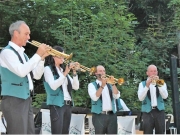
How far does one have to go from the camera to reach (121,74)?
7.95 meters

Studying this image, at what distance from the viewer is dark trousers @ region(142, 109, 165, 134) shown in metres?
4.79

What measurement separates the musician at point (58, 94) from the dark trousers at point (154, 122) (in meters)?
1.20

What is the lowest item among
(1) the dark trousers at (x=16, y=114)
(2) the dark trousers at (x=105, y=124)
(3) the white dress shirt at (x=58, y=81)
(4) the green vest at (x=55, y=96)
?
(2) the dark trousers at (x=105, y=124)

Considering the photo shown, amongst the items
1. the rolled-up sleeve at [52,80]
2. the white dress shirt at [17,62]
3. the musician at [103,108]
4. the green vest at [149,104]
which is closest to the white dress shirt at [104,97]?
the musician at [103,108]

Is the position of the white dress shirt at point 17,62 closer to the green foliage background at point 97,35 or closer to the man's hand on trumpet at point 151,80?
the man's hand on trumpet at point 151,80

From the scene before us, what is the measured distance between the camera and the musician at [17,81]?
281 centimetres

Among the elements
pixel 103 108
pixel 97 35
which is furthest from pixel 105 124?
pixel 97 35

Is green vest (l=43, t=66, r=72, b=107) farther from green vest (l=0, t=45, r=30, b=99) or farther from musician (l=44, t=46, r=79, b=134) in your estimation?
green vest (l=0, t=45, r=30, b=99)

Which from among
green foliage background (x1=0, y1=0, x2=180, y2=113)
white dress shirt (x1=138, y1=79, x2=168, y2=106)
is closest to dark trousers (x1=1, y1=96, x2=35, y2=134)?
white dress shirt (x1=138, y1=79, x2=168, y2=106)

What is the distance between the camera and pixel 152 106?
4848 millimetres

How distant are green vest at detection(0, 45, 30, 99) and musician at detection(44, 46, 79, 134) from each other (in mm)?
960

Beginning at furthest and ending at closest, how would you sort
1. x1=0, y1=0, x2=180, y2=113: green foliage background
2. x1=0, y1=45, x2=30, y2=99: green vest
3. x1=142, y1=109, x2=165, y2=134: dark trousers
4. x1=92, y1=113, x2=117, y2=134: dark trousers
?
x1=0, y1=0, x2=180, y2=113: green foliage background, x1=142, y1=109, x2=165, y2=134: dark trousers, x1=92, y1=113, x2=117, y2=134: dark trousers, x1=0, y1=45, x2=30, y2=99: green vest

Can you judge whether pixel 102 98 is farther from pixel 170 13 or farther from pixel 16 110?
pixel 170 13

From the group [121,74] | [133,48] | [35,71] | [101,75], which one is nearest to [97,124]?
[101,75]
